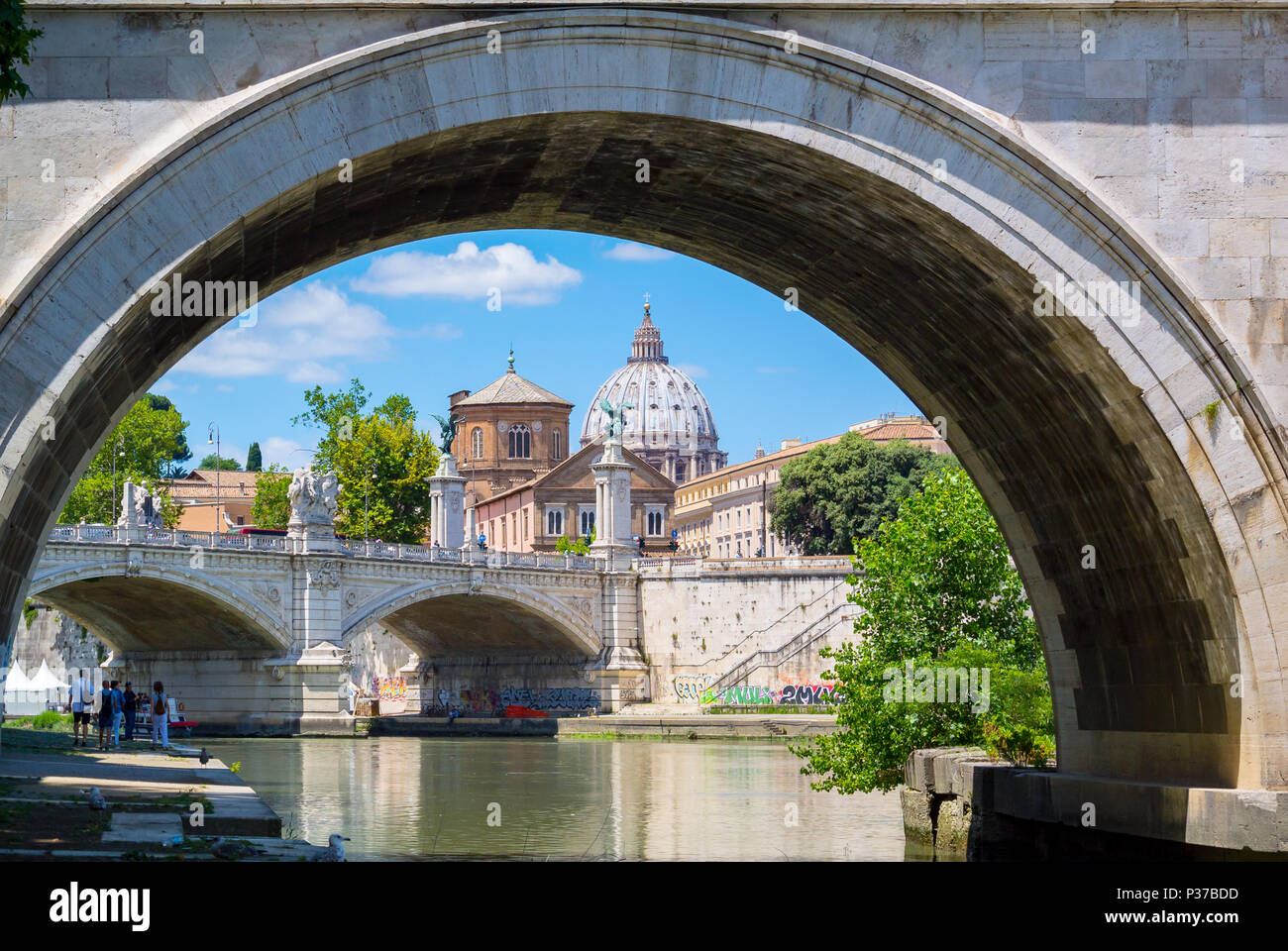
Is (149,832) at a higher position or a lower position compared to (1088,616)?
lower

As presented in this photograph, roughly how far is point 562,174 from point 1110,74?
3.95m

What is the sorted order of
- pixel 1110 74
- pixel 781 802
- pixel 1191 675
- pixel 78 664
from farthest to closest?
1. pixel 78 664
2. pixel 781 802
3. pixel 1191 675
4. pixel 1110 74

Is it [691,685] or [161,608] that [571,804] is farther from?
[691,685]

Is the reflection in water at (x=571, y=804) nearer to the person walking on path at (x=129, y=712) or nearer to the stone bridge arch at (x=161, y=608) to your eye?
the person walking on path at (x=129, y=712)

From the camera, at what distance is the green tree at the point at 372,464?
78.5 m

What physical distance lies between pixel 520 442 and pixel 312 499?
266 ft

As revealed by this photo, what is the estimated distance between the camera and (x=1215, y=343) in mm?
10805

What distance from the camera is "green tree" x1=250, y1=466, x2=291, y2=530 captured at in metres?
83.5

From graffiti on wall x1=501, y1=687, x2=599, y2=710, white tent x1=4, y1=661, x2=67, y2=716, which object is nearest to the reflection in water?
white tent x1=4, y1=661, x2=67, y2=716

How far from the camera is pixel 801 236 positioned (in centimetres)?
1287

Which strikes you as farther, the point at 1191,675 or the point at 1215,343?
the point at 1191,675

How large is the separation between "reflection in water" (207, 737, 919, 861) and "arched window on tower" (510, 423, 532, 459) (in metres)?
94.3
